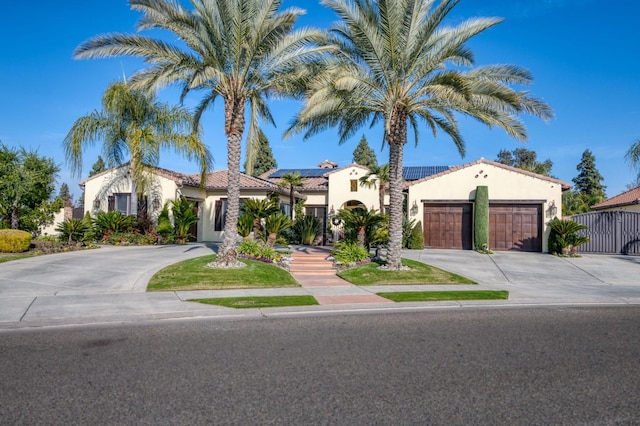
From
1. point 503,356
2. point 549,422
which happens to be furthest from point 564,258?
point 549,422

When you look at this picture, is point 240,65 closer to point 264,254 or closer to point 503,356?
point 264,254

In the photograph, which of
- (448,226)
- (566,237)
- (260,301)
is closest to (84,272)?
(260,301)

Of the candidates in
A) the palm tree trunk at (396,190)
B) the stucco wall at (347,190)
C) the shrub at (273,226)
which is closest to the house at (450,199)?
the stucco wall at (347,190)

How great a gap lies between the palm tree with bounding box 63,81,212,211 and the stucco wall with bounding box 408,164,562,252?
11416mm

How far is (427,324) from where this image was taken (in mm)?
7254

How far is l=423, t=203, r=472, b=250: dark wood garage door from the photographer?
21734 millimetres

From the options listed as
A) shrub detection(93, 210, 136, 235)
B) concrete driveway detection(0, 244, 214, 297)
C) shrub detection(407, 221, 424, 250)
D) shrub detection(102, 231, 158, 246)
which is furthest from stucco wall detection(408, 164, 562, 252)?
shrub detection(93, 210, 136, 235)

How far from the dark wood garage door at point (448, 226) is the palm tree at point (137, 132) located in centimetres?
1206

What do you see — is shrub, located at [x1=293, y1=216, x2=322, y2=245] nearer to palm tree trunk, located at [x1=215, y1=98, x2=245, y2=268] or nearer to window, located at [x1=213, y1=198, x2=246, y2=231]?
window, located at [x1=213, y1=198, x2=246, y2=231]

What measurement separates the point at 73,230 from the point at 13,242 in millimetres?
3550

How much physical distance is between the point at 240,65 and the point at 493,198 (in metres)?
14.4

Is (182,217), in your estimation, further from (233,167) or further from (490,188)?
(490,188)

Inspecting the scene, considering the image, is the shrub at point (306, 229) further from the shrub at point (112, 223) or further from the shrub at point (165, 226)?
the shrub at point (112, 223)

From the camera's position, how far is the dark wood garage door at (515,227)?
68.5 ft
